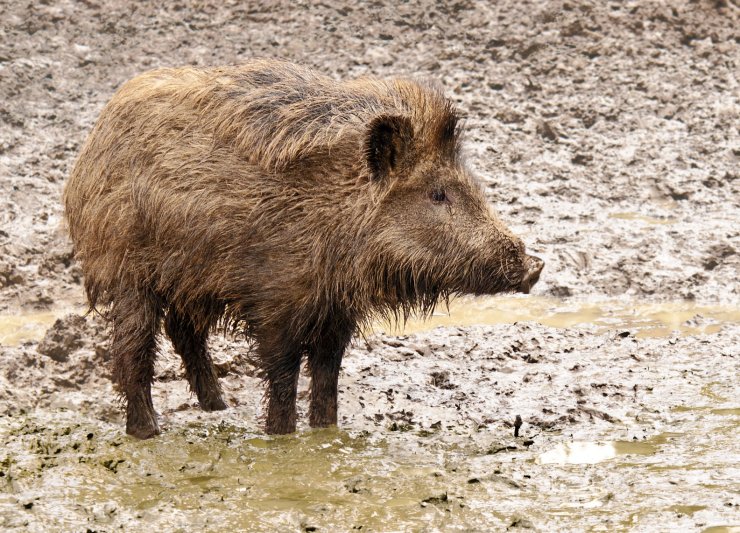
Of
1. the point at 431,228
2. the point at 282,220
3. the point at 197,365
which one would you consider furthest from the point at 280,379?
the point at 431,228

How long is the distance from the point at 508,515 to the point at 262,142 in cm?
213

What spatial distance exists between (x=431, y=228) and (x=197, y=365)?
1544 mm

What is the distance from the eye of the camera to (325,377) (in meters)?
5.71

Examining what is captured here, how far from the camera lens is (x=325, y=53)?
456 inches

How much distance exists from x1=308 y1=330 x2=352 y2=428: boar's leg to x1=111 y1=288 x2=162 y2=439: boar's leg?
31.7 inches

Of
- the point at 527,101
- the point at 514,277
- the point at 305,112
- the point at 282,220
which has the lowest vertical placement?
the point at 514,277

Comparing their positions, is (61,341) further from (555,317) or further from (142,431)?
(555,317)

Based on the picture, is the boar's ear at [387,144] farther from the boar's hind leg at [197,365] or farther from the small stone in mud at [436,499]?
the small stone in mud at [436,499]

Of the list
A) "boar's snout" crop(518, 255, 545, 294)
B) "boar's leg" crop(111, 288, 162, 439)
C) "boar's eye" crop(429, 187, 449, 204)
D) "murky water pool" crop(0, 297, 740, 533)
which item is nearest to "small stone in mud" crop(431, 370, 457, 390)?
"murky water pool" crop(0, 297, 740, 533)

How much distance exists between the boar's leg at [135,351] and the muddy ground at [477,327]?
190 millimetres

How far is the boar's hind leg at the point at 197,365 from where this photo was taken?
19.7 feet

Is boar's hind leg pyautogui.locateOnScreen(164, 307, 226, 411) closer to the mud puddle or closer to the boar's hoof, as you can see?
the boar's hoof

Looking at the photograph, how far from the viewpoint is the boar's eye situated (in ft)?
17.8

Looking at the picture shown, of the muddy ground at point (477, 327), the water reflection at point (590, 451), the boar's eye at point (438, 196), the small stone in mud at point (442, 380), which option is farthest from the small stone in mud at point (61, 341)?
the water reflection at point (590, 451)
